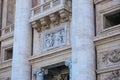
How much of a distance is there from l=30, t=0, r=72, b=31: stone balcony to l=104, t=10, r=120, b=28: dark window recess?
189cm

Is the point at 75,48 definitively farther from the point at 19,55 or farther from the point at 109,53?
the point at 19,55

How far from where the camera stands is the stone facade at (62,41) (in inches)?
569

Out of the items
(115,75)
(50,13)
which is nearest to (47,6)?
(50,13)

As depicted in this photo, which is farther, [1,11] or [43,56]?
[1,11]

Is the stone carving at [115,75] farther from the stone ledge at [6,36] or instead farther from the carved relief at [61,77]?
the stone ledge at [6,36]

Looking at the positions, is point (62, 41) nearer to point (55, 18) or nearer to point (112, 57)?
point (55, 18)

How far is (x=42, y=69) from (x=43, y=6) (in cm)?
315

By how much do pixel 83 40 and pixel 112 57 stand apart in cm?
144

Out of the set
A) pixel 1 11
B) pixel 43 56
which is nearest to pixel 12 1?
pixel 1 11

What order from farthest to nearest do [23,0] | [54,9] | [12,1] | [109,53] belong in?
[12,1], [23,0], [54,9], [109,53]

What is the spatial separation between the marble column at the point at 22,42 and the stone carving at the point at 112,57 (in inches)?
179

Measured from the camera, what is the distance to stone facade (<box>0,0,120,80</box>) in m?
14.4

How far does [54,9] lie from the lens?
655 inches

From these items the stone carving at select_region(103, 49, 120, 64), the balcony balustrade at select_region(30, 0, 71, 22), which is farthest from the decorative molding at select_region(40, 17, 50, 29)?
the stone carving at select_region(103, 49, 120, 64)
